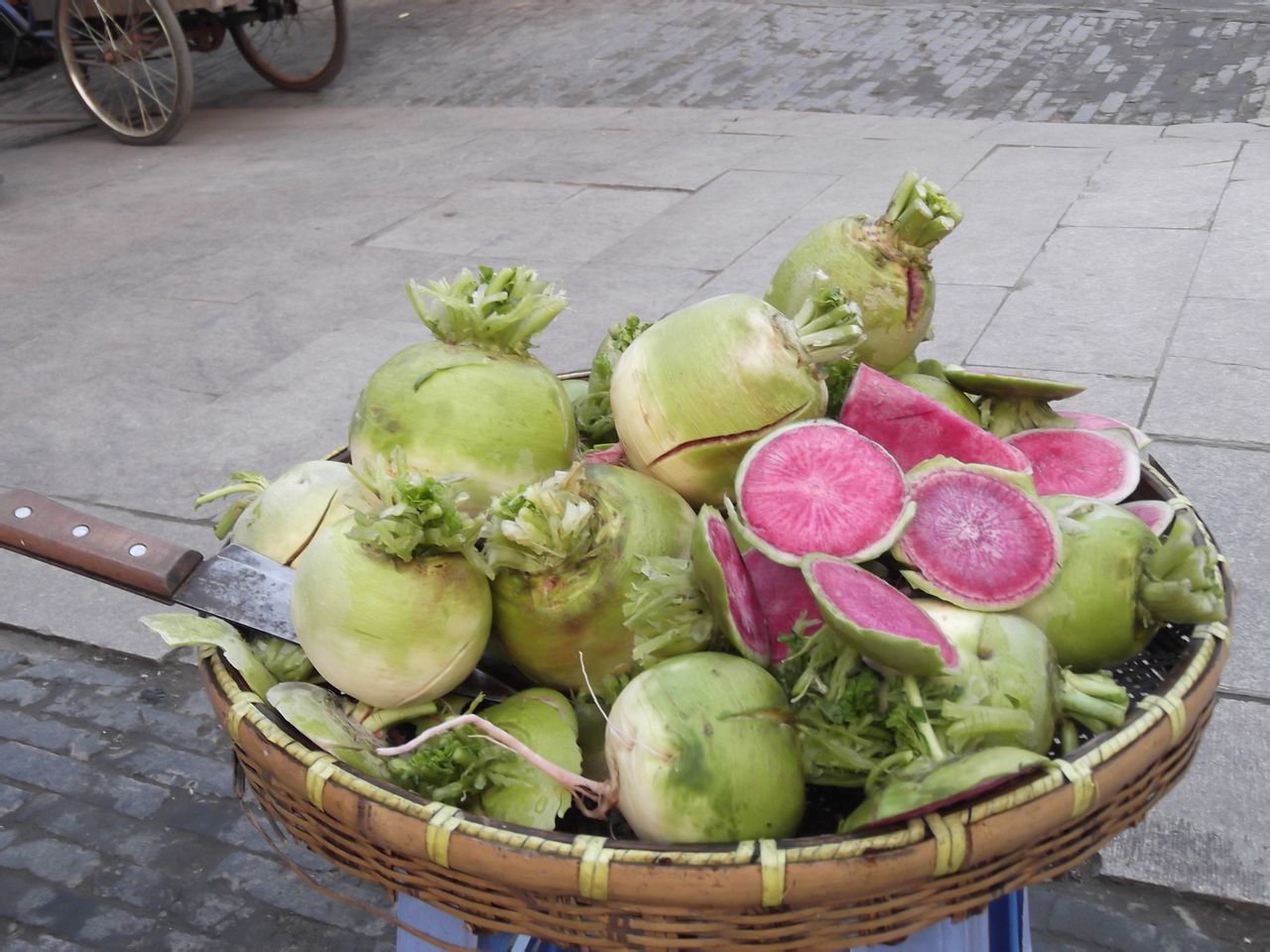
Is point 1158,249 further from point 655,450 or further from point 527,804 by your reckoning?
point 527,804

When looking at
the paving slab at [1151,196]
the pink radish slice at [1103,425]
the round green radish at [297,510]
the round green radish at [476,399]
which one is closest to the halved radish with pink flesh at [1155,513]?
the pink radish slice at [1103,425]

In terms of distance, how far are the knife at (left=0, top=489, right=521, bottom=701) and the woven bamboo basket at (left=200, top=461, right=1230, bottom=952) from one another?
0.94ft

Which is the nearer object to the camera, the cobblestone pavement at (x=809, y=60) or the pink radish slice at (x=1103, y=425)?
the pink radish slice at (x=1103, y=425)

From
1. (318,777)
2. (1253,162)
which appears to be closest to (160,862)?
(318,777)

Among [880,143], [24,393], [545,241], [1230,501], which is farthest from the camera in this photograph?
[880,143]

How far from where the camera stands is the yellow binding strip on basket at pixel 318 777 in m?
1.17

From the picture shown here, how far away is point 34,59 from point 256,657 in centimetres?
1045

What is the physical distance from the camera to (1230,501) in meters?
3.10

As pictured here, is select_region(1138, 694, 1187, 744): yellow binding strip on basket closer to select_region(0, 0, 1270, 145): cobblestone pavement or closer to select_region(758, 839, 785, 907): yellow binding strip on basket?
select_region(758, 839, 785, 907): yellow binding strip on basket

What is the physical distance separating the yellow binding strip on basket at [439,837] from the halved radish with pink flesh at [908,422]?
76 cm

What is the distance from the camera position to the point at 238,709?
1.30 m

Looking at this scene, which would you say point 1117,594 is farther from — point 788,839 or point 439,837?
point 439,837

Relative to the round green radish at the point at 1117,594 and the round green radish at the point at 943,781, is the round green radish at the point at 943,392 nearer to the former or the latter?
the round green radish at the point at 1117,594

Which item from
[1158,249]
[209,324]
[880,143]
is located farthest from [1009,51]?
[209,324]
